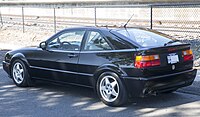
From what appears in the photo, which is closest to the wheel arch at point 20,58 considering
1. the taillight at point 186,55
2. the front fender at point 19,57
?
the front fender at point 19,57

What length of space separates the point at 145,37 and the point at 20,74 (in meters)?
3.01

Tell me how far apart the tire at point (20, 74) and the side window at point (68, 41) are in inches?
33.6

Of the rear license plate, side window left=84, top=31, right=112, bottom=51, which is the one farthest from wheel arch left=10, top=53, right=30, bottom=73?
the rear license plate

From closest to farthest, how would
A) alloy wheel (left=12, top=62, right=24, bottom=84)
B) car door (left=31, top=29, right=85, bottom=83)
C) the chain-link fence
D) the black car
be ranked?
the black car → car door (left=31, top=29, right=85, bottom=83) → alloy wheel (left=12, top=62, right=24, bottom=84) → the chain-link fence

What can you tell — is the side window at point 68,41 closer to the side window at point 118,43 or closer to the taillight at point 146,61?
the side window at point 118,43

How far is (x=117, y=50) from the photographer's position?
21.9 ft

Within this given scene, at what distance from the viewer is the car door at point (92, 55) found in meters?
6.82

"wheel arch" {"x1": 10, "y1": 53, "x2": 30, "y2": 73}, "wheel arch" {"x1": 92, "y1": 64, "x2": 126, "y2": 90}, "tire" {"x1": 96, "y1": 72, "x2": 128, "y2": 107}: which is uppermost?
"wheel arch" {"x1": 10, "y1": 53, "x2": 30, "y2": 73}

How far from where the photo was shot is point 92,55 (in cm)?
699

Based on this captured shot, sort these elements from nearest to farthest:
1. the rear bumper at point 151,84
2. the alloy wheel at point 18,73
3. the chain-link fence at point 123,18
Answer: the rear bumper at point 151,84 < the alloy wheel at point 18,73 < the chain-link fence at point 123,18

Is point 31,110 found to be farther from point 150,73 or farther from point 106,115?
point 150,73

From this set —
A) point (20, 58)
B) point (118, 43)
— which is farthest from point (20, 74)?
point (118, 43)

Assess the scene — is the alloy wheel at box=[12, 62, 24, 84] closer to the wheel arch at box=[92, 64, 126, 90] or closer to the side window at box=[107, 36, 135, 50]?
the wheel arch at box=[92, 64, 126, 90]

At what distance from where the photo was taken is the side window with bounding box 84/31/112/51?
693cm
